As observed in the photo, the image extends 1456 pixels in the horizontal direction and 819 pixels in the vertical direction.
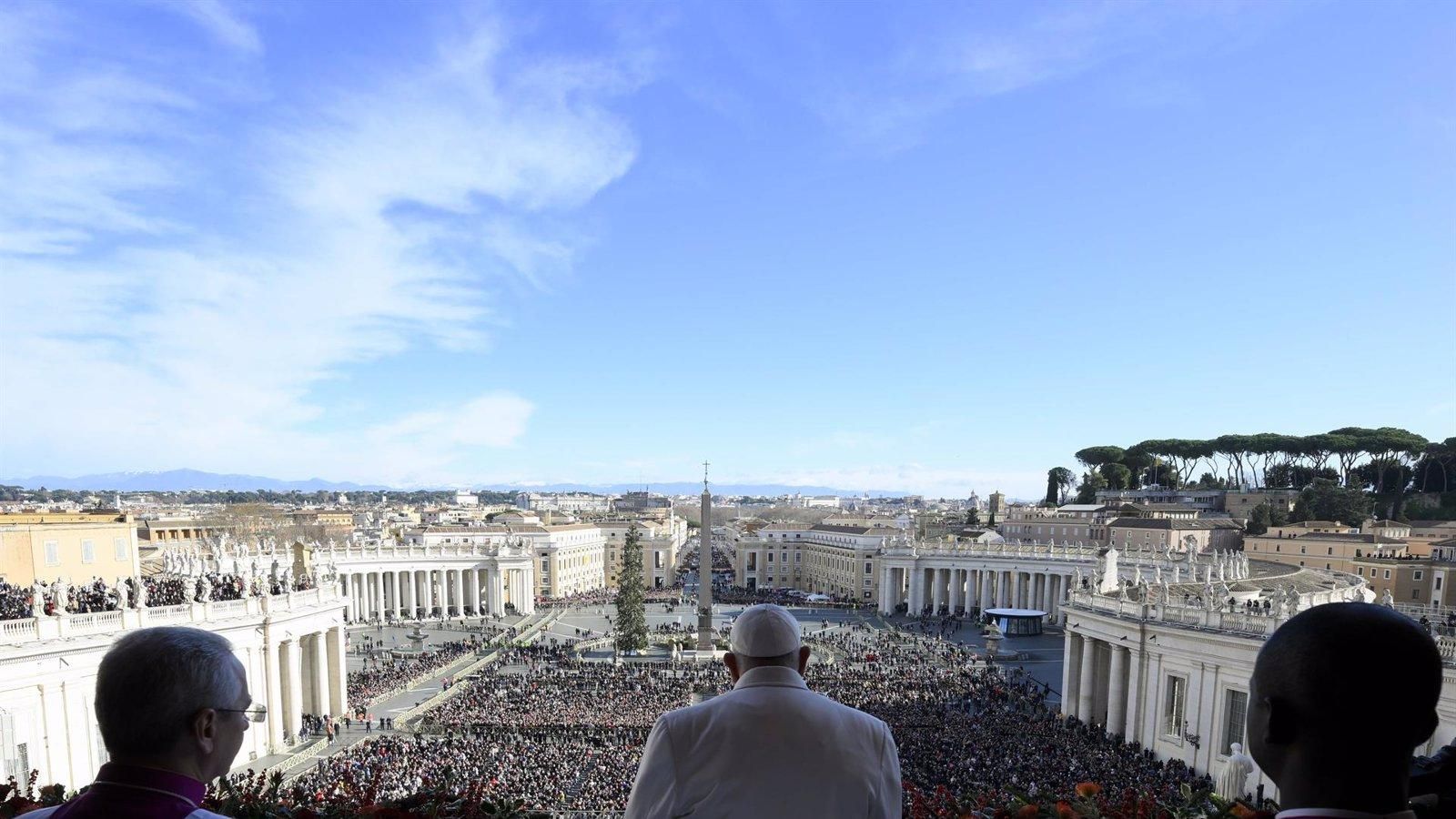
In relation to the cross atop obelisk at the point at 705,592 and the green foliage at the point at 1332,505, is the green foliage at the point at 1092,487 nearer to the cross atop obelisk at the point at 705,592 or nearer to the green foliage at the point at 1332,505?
the green foliage at the point at 1332,505

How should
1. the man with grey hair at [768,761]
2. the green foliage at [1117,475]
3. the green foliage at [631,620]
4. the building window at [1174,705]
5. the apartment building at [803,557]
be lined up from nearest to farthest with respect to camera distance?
the man with grey hair at [768,761], the building window at [1174,705], the green foliage at [631,620], the apartment building at [803,557], the green foliage at [1117,475]

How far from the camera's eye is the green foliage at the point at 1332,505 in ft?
215

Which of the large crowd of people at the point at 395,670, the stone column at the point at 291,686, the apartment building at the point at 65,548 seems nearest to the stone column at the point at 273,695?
the stone column at the point at 291,686

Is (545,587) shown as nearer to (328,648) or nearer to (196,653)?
(328,648)

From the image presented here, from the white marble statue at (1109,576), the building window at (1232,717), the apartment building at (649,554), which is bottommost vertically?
the apartment building at (649,554)

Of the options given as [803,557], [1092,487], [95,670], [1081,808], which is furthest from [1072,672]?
[1092,487]

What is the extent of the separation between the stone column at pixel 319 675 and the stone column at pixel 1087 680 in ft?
94.6

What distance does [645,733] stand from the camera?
26.8 meters

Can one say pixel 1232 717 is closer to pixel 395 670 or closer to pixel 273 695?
pixel 273 695

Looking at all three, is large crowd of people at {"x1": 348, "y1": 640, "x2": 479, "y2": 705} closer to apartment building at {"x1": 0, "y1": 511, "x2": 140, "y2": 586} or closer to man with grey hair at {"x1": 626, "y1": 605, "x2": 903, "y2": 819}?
apartment building at {"x1": 0, "y1": 511, "x2": 140, "y2": 586}

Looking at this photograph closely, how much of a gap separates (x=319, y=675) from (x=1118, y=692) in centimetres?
2923

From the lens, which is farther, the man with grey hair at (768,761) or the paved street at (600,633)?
the paved street at (600,633)

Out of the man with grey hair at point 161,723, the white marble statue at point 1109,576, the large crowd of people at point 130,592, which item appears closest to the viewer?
the man with grey hair at point 161,723

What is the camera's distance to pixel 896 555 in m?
67.8
